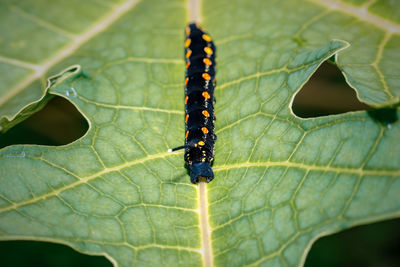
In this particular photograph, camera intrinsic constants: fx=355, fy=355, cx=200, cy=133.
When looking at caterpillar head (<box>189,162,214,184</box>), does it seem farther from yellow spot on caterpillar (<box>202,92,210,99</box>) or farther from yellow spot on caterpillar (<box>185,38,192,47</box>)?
yellow spot on caterpillar (<box>185,38,192,47</box>)

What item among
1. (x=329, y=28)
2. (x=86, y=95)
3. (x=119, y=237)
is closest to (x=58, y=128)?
(x=86, y=95)

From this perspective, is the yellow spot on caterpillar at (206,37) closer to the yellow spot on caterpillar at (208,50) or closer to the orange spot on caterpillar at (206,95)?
the yellow spot on caterpillar at (208,50)

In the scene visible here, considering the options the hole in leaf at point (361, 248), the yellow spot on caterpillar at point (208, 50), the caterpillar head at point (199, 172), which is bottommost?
the hole in leaf at point (361, 248)

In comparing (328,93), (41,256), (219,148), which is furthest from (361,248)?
(41,256)

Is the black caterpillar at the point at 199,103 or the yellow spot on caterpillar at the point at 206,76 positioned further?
the yellow spot on caterpillar at the point at 206,76

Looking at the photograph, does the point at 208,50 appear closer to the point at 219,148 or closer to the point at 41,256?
the point at 219,148

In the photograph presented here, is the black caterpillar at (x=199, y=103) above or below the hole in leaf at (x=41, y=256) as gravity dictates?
above

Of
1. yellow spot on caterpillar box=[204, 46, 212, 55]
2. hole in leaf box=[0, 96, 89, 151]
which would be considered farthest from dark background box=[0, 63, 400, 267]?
yellow spot on caterpillar box=[204, 46, 212, 55]

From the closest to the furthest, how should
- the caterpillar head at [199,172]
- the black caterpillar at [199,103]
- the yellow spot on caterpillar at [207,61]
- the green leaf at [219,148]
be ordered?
the green leaf at [219,148]
the caterpillar head at [199,172]
the black caterpillar at [199,103]
the yellow spot on caterpillar at [207,61]

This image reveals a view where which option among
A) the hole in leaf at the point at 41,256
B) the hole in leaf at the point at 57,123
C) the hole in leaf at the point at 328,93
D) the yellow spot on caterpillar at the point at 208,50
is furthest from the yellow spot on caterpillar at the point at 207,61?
the hole in leaf at the point at 41,256
